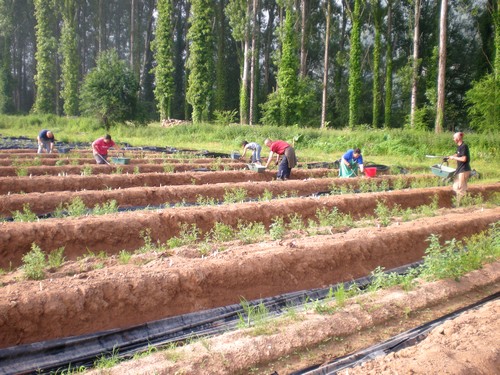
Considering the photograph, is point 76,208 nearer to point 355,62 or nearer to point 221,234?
point 221,234

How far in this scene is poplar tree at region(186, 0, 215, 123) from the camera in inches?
1178

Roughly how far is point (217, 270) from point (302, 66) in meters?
29.2

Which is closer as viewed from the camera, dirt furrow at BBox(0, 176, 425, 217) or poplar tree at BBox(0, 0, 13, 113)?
dirt furrow at BBox(0, 176, 425, 217)

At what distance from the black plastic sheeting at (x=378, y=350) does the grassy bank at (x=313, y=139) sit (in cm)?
1323

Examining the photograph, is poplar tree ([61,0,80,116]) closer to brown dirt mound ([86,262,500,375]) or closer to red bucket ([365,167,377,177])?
red bucket ([365,167,377,177])

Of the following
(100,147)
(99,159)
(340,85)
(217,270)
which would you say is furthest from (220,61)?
(217,270)

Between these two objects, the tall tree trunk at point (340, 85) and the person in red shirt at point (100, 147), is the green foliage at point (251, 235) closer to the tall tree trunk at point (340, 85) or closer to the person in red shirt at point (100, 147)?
the person in red shirt at point (100, 147)

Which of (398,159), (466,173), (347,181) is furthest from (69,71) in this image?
(466,173)

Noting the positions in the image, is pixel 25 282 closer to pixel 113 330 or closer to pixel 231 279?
pixel 113 330

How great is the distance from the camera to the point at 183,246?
611 cm

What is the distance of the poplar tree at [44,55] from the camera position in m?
36.9

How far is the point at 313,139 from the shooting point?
24.2 meters

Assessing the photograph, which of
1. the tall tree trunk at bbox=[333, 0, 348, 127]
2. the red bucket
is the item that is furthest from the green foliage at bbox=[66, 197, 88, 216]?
the tall tree trunk at bbox=[333, 0, 348, 127]

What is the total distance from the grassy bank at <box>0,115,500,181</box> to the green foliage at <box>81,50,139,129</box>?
0.93 meters
